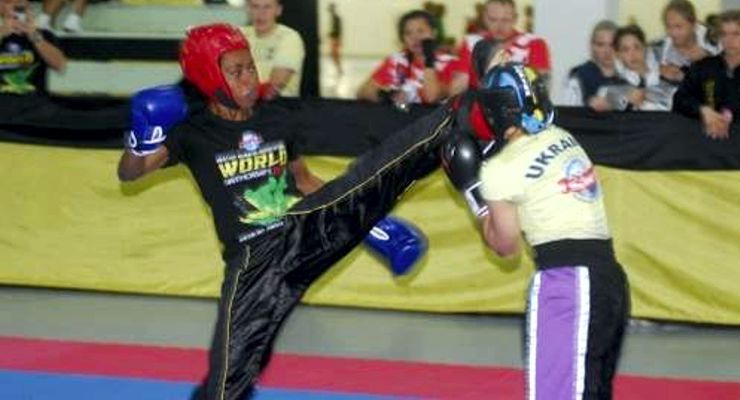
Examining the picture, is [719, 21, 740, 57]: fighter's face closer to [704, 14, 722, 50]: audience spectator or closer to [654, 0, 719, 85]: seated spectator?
[654, 0, 719, 85]: seated spectator

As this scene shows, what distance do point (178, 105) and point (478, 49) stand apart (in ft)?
3.95

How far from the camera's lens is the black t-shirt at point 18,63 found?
949 cm

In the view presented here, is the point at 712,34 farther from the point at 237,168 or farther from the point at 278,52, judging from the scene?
the point at 237,168

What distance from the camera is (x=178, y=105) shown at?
5332 millimetres

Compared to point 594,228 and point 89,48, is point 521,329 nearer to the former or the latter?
point 594,228

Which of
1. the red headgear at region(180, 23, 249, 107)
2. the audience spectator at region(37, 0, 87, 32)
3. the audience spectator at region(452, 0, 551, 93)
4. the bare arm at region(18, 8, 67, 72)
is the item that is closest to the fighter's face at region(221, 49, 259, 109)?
the red headgear at region(180, 23, 249, 107)

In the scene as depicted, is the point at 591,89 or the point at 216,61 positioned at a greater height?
the point at 216,61

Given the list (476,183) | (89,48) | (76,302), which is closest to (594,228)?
(476,183)

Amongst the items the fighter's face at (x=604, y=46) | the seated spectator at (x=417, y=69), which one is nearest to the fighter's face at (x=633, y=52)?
the fighter's face at (x=604, y=46)

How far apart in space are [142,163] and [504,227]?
1640mm

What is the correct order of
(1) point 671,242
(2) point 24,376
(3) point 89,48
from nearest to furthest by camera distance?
(2) point 24,376, (1) point 671,242, (3) point 89,48

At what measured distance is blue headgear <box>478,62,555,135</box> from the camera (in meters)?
4.55

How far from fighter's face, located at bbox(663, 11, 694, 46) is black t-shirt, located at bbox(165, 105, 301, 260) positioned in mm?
4141

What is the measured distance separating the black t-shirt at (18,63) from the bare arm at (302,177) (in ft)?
14.1
